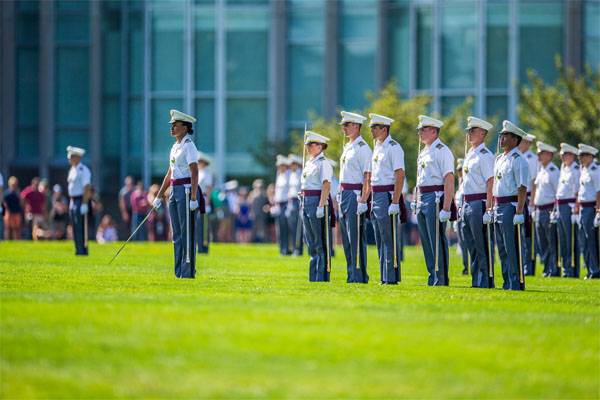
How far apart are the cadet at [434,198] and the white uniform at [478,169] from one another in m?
0.31

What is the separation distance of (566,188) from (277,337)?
16472 mm

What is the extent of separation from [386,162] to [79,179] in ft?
34.8

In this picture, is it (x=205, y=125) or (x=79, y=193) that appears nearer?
(x=79, y=193)

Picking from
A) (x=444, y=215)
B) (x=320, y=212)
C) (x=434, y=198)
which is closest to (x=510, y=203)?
(x=444, y=215)

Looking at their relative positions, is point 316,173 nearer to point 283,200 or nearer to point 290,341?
point 290,341

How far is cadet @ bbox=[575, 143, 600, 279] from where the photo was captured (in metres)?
27.5

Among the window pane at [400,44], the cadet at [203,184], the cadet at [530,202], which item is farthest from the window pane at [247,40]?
the cadet at [530,202]

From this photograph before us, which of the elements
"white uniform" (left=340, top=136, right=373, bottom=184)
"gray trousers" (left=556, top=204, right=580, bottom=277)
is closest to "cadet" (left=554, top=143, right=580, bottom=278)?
"gray trousers" (left=556, top=204, right=580, bottom=277)

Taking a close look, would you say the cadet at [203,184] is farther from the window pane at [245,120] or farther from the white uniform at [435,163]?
the window pane at [245,120]

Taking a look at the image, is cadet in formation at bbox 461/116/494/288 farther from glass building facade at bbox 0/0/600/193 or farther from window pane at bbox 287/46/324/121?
window pane at bbox 287/46/324/121

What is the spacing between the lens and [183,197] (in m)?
21.7

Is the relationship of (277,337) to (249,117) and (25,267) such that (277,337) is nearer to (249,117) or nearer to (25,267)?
(25,267)

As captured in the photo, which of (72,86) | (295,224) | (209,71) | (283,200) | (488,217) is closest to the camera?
(488,217)

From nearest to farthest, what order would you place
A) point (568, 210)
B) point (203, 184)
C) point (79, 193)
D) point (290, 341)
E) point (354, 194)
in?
point (290, 341), point (354, 194), point (568, 210), point (79, 193), point (203, 184)
